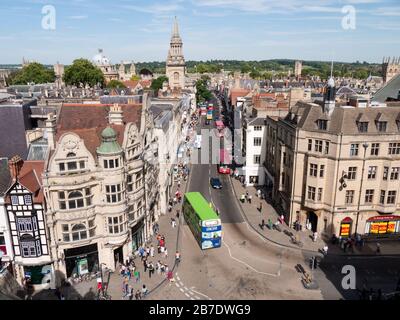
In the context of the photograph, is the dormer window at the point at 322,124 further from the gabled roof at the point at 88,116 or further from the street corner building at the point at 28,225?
the street corner building at the point at 28,225

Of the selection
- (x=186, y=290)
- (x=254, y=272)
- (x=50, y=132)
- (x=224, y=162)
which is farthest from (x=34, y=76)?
(x=254, y=272)

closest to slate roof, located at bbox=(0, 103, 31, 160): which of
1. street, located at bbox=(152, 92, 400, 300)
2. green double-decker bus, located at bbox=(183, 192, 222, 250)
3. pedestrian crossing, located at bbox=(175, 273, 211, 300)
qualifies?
green double-decker bus, located at bbox=(183, 192, 222, 250)

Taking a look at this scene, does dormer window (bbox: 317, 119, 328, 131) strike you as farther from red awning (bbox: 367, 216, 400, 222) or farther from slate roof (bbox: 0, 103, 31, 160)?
slate roof (bbox: 0, 103, 31, 160)

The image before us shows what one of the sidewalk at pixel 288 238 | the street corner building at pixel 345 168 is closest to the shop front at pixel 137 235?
the sidewalk at pixel 288 238
